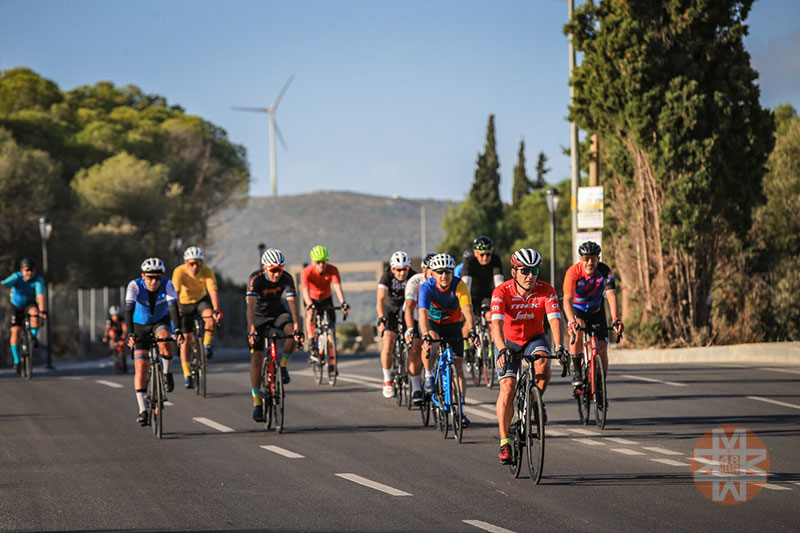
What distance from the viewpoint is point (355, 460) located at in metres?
11.3

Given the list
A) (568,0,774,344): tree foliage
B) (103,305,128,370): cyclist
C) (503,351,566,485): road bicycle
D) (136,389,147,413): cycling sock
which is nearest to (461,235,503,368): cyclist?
(136,389,147,413): cycling sock

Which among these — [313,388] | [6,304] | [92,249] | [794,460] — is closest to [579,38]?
[313,388]

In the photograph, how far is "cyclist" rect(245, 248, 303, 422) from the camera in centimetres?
1378

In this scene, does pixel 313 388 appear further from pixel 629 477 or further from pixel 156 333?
pixel 629 477

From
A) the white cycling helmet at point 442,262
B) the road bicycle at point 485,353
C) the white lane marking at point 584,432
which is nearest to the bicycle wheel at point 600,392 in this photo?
the white lane marking at point 584,432

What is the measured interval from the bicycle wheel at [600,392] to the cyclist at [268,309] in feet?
11.2

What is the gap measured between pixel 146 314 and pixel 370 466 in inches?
156

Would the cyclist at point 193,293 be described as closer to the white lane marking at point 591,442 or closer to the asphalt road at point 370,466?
the asphalt road at point 370,466

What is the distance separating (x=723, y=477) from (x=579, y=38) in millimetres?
20371

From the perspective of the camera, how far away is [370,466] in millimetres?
10953

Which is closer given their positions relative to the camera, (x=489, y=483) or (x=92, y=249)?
(x=489, y=483)

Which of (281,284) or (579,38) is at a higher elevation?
(579,38)

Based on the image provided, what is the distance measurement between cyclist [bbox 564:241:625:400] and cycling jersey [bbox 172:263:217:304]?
19.5ft

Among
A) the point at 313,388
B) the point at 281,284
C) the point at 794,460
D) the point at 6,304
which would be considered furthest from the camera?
the point at 6,304
